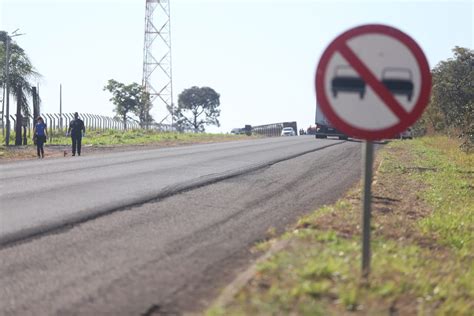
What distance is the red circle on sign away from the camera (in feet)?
18.4

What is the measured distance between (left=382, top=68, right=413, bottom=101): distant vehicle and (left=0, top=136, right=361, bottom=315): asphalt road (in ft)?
6.65

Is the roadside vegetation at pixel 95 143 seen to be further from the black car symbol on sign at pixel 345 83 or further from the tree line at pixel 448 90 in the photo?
the black car symbol on sign at pixel 345 83

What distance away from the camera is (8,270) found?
6703mm

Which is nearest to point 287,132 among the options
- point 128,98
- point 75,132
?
point 128,98

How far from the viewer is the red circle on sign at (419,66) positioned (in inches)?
221

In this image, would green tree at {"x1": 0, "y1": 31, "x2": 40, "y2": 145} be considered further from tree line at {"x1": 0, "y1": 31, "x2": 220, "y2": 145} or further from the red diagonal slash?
the red diagonal slash

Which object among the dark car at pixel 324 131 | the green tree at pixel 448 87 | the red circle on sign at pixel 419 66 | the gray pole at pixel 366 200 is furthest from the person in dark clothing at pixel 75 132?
the red circle on sign at pixel 419 66

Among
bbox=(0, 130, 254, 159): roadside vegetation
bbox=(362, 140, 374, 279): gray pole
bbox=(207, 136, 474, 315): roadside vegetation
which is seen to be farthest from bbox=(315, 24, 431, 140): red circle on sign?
bbox=(0, 130, 254, 159): roadside vegetation

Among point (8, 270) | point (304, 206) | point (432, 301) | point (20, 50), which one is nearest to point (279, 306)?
point (432, 301)

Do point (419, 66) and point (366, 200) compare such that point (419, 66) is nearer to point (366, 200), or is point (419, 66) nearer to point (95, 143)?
point (366, 200)

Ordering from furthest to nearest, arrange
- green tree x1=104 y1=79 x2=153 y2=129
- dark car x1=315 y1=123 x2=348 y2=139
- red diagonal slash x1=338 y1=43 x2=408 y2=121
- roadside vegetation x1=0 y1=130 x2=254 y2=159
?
green tree x1=104 y1=79 x2=153 y2=129 → dark car x1=315 y1=123 x2=348 y2=139 → roadside vegetation x1=0 y1=130 x2=254 y2=159 → red diagonal slash x1=338 y1=43 x2=408 y2=121

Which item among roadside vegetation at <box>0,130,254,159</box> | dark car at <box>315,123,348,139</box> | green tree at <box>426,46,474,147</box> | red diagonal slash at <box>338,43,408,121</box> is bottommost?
roadside vegetation at <box>0,130,254,159</box>

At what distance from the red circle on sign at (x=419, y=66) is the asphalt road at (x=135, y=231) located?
1638 millimetres

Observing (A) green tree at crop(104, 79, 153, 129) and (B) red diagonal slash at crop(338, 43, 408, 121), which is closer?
(B) red diagonal slash at crop(338, 43, 408, 121)
